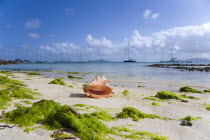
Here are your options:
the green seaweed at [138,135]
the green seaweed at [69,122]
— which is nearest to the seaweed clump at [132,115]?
the green seaweed at [69,122]

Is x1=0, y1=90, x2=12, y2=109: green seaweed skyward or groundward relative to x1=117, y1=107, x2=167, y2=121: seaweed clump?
skyward

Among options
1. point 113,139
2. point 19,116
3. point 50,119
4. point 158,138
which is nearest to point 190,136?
point 158,138

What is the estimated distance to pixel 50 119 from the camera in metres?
3.53

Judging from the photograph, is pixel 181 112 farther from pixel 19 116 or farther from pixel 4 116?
pixel 4 116

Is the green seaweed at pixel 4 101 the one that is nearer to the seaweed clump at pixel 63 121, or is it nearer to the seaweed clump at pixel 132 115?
the seaweed clump at pixel 63 121

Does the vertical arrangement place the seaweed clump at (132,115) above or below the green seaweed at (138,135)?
above

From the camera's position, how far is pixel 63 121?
3379 millimetres

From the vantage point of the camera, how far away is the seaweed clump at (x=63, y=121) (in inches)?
123

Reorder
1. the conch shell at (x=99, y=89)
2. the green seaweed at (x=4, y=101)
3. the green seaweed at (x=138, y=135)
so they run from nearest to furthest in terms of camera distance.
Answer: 1. the green seaweed at (x=138, y=135)
2. the green seaweed at (x=4, y=101)
3. the conch shell at (x=99, y=89)

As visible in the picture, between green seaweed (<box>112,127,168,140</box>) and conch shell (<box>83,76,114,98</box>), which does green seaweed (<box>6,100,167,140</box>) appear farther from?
conch shell (<box>83,76,114,98</box>)

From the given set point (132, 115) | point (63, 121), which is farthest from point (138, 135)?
point (63, 121)

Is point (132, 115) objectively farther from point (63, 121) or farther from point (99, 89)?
point (99, 89)

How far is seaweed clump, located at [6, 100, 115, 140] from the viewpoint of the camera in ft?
10.2

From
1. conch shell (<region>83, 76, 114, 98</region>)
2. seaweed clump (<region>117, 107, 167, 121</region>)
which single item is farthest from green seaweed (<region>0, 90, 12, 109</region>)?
seaweed clump (<region>117, 107, 167, 121</region>)
